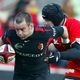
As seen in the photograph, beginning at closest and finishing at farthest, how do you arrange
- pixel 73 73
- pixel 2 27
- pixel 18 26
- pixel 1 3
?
pixel 18 26 < pixel 73 73 < pixel 2 27 < pixel 1 3

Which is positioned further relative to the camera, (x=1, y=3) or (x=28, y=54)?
(x=1, y=3)

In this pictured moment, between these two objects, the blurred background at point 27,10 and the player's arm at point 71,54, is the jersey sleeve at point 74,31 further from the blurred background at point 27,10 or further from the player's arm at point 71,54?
the blurred background at point 27,10

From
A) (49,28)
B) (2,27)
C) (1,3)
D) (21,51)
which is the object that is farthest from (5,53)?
(1,3)

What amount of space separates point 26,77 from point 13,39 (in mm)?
546

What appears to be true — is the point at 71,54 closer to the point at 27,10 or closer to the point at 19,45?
the point at 19,45

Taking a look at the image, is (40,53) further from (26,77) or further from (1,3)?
(1,3)

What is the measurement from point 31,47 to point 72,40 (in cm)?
54

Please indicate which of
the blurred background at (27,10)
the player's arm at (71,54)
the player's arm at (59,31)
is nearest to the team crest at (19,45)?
the player's arm at (59,31)

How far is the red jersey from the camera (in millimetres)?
6594

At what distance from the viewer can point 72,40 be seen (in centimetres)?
659

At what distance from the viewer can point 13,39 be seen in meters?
6.59

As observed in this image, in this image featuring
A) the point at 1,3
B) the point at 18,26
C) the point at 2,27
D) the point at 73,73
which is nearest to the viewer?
the point at 18,26

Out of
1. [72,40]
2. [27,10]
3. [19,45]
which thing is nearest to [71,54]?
[72,40]

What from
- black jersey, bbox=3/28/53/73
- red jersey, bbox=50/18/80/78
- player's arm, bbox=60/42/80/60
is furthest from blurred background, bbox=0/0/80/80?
player's arm, bbox=60/42/80/60
